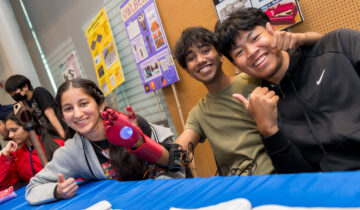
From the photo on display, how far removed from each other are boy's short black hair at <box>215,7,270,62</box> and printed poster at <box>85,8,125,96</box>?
1864 mm

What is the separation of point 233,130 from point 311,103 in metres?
0.47

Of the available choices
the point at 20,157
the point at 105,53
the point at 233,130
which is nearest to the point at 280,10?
the point at 233,130

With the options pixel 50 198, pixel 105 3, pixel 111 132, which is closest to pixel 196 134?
pixel 111 132

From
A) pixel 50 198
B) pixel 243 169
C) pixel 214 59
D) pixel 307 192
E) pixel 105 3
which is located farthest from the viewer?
pixel 105 3

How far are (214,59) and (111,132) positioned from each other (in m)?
0.73

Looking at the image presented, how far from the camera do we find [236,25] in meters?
1.32

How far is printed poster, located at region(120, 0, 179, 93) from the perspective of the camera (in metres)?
2.65

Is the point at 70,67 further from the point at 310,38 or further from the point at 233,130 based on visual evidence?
the point at 310,38

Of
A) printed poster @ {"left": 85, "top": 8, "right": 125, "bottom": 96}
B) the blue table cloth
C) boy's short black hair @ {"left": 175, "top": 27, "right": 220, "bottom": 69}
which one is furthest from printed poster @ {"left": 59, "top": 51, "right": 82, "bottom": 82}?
the blue table cloth

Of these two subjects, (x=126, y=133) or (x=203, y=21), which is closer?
(x=126, y=133)

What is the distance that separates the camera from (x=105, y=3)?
3.26 meters

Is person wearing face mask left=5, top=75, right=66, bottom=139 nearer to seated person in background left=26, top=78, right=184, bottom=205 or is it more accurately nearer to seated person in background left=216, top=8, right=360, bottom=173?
seated person in background left=26, top=78, right=184, bottom=205

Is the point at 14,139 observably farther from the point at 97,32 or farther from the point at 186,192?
the point at 186,192

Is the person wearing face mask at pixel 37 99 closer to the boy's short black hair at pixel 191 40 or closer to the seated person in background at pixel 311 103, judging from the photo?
the boy's short black hair at pixel 191 40
